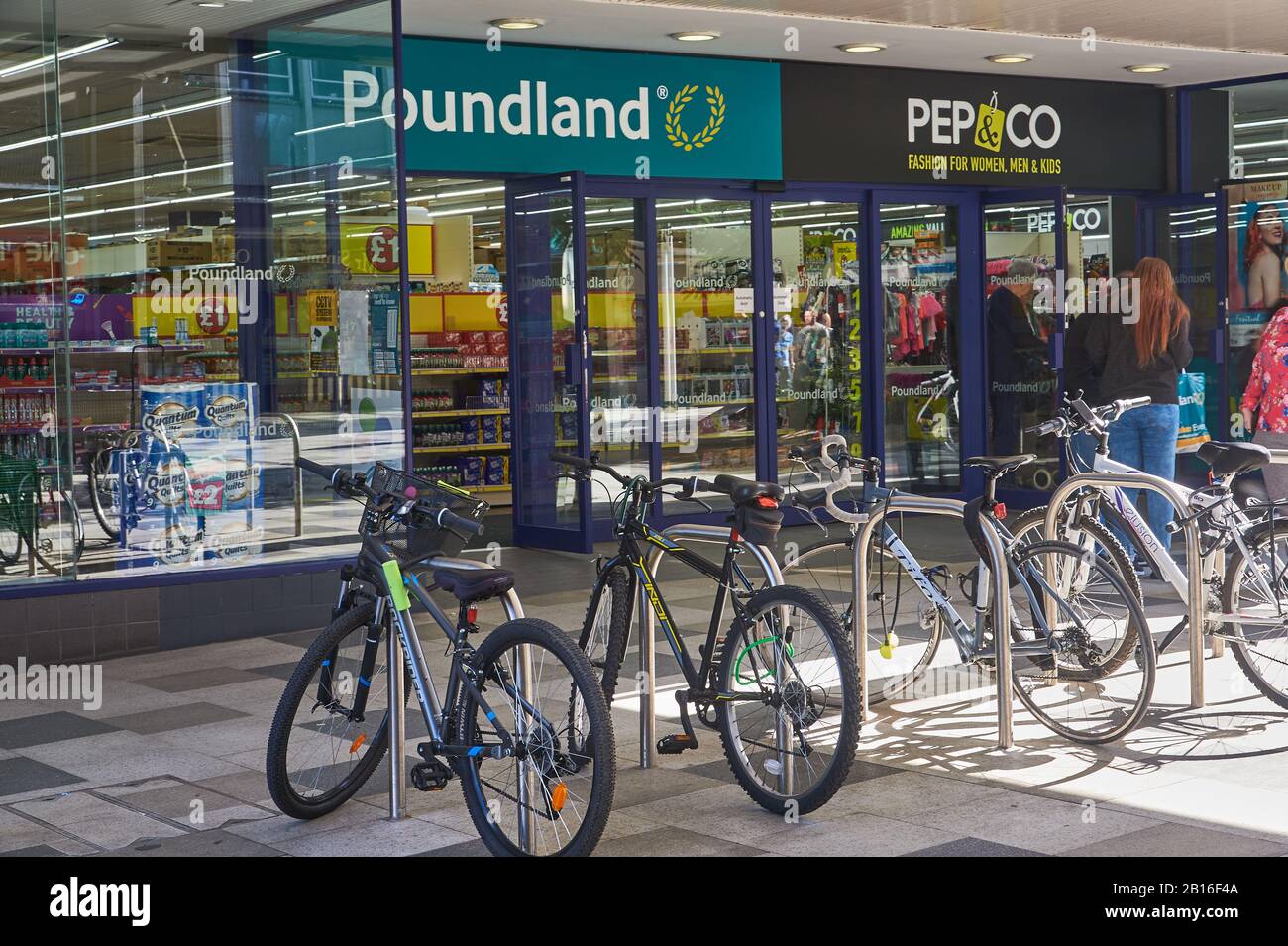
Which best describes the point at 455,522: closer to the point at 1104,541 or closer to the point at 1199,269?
the point at 1104,541

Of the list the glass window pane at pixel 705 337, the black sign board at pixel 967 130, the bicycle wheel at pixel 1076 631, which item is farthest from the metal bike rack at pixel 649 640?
the black sign board at pixel 967 130

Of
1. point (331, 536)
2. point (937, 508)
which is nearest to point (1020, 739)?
point (937, 508)

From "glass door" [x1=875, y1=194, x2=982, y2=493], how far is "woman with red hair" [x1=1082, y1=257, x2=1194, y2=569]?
351cm

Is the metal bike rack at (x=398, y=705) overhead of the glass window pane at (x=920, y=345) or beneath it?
beneath

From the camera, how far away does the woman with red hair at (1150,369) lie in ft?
27.0

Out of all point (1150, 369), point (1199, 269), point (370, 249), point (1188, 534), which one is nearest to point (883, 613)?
point (1188, 534)

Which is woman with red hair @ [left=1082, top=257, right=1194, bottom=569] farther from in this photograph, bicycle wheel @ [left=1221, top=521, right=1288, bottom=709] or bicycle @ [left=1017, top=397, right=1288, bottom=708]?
bicycle wheel @ [left=1221, top=521, right=1288, bottom=709]

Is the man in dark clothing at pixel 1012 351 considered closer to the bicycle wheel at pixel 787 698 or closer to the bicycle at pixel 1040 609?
the bicycle at pixel 1040 609

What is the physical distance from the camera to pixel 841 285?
38.7 ft

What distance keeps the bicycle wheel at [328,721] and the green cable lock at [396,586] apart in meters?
0.17

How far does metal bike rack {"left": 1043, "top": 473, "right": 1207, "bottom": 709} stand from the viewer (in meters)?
5.47

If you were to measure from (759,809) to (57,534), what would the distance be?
13.4ft

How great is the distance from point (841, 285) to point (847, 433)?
1132mm

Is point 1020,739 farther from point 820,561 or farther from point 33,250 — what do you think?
point 33,250
